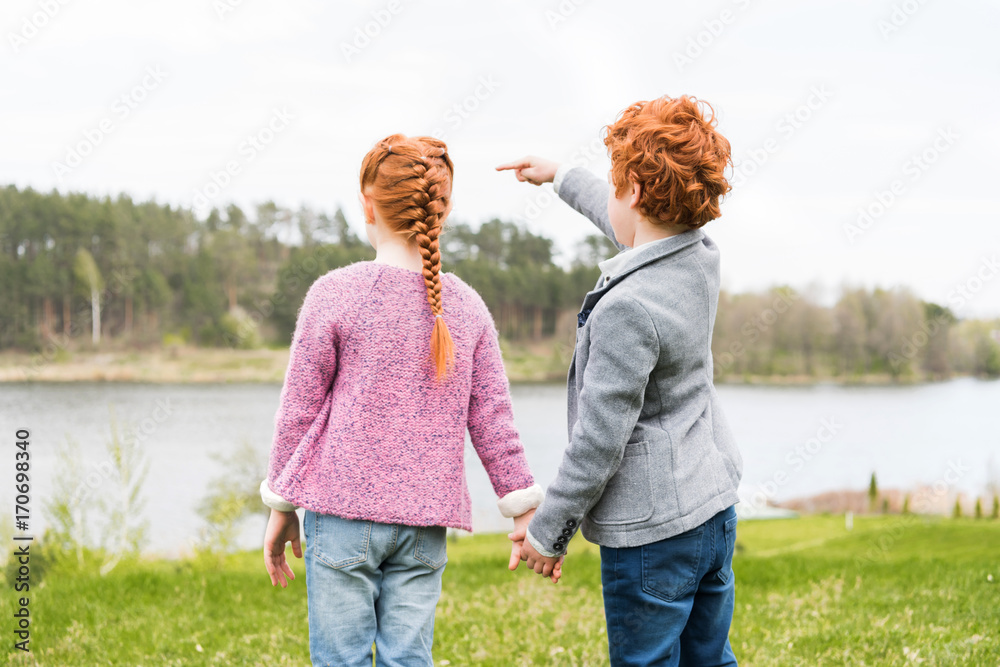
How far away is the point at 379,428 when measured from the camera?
177cm

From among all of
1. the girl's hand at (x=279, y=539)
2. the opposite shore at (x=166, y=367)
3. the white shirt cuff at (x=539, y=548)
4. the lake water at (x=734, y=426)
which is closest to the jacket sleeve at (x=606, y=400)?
the white shirt cuff at (x=539, y=548)

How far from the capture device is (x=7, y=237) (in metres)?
22.9

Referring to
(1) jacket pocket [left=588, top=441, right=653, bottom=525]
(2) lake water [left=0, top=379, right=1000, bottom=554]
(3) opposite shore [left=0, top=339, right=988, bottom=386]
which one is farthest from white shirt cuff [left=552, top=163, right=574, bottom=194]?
(3) opposite shore [left=0, top=339, right=988, bottom=386]

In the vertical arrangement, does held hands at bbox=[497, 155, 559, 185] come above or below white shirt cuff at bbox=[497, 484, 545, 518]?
above

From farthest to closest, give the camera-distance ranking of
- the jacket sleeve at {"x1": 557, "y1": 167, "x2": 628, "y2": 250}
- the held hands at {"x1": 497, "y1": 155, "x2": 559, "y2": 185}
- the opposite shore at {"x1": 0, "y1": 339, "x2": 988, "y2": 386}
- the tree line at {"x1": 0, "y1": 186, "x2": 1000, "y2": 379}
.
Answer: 1. the opposite shore at {"x1": 0, "y1": 339, "x2": 988, "y2": 386}
2. the tree line at {"x1": 0, "y1": 186, "x2": 1000, "y2": 379}
3. the held hands at {"x1": 497, "y1": 155, "x2": 559, "y2": 185}
4. the jacket sleeve at {"x1": 557, "y1": 167, "x2": 628, "y2": 250}

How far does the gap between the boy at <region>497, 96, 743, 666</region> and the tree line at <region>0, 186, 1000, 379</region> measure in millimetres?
18546

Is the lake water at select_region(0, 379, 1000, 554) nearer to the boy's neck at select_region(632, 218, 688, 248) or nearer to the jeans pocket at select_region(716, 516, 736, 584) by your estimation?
the jeans pocket at select_region(716, 516, 736, 584)

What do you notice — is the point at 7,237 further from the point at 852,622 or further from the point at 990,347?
the point at 990,347

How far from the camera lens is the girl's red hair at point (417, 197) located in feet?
5.80

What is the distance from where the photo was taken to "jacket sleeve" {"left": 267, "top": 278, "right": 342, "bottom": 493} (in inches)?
68.9

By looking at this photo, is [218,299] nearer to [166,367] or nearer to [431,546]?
[166,367]

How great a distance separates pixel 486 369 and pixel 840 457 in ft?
88.9

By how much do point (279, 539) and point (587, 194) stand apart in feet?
4.13

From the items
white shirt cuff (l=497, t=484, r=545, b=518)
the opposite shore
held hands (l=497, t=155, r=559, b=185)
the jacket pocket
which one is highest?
held hands (l=497, t=155, r=559, b=185)
